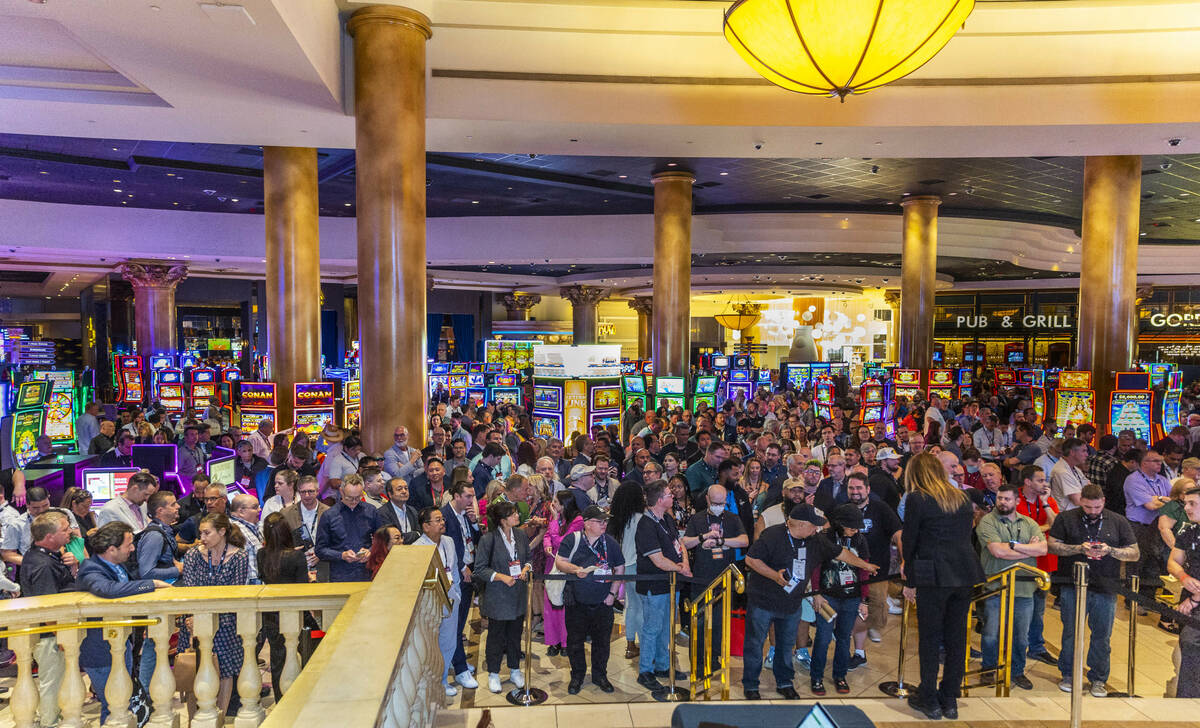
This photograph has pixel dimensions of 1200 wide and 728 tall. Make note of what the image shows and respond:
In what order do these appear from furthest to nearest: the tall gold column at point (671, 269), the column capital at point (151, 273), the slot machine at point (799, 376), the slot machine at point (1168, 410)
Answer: the column capital at point (151, 273)
the slot machine at point (799, 376)
the tall gold column at point (671, 269)
the slot machine at point (1168, 410)

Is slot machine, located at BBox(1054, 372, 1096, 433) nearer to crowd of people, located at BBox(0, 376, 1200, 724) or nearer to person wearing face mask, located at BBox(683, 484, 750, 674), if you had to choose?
crowd of people, located at BBox(0, 376, 1200, 724)

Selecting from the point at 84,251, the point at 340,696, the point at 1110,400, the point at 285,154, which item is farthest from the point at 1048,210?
the point at 84,251

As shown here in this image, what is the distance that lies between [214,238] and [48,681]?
19176 millimetres

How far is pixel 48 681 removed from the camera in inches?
115

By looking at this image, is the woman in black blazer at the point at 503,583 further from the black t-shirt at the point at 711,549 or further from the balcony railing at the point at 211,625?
the balcony railing at the point at 211,625

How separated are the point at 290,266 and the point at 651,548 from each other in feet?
27.8

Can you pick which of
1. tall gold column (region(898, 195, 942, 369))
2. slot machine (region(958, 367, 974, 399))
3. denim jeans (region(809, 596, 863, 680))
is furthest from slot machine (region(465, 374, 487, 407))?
denim jeans (region(809, 596, 863, 680))

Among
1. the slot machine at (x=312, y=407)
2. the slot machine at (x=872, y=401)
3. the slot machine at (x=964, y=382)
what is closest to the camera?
the slot machine at (x=312, y=407)

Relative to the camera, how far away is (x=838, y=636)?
17.2ft

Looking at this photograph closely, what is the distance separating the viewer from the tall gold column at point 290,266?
37.4 feet

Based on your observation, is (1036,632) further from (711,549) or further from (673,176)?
(673,176)

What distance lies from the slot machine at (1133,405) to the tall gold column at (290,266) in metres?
12.0

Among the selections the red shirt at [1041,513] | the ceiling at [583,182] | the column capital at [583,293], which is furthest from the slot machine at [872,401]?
the column capital at [583,293]

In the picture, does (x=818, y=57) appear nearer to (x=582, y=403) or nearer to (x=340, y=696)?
(x=340, y=696)
